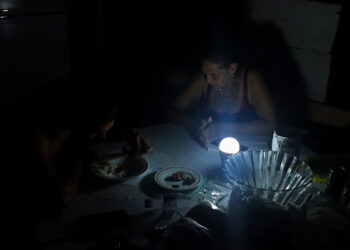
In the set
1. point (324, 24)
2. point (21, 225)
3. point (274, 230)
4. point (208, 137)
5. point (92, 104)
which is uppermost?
point (324, 24)

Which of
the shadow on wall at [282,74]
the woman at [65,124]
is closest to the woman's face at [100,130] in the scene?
the woman at [65,124]

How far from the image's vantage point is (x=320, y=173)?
1.85 meters

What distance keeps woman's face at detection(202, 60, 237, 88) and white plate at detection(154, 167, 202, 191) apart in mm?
1027

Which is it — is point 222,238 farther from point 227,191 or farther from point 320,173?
point 320,173

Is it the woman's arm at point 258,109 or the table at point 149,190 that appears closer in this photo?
the table at point 149,190

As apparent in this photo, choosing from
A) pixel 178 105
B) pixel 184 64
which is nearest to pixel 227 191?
pixel 178 105

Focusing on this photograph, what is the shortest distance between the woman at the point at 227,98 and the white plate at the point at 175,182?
70cm

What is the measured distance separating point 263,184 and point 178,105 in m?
1.32

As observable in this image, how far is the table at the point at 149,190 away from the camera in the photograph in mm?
1493

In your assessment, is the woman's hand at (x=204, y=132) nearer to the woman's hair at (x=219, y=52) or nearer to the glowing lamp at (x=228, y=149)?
the glowing lamp at (x=228, y=149)

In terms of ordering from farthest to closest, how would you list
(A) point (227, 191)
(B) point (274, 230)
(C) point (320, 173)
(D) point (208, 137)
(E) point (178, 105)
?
(E) point (178, 105) → (D) point (208, 137) → (C) point (320, 173) → (A) point (227, 191) → (B) point (274, 230)

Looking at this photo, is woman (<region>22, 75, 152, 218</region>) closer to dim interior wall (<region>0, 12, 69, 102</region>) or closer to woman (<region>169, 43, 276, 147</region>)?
woman (<region>169, 43, 276, 147</region>)

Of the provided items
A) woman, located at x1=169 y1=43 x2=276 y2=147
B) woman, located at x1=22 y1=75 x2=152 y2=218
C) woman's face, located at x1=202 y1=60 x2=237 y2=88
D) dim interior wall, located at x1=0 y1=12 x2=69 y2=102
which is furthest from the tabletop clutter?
dim interior wall, located at x1=0 y1=12 x2=69 y2=102

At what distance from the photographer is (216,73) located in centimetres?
275
